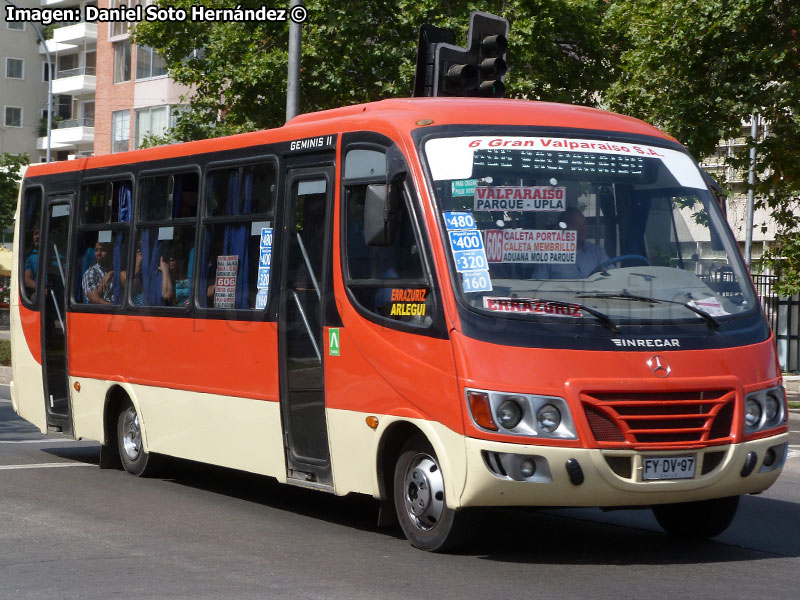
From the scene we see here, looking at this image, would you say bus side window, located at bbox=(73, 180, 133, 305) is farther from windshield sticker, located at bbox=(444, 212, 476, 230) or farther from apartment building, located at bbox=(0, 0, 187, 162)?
apartment building, located at bbox=(0, 0, 187, 162)

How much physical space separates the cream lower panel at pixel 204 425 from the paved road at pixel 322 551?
348 mm

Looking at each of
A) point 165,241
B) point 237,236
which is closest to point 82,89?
point 165,241

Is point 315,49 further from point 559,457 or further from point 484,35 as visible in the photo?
point 559,457

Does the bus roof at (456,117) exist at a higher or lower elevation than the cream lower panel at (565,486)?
higher

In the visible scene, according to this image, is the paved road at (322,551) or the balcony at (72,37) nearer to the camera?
the paved road at (322,551)

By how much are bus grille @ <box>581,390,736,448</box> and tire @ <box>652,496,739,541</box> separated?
0.90m

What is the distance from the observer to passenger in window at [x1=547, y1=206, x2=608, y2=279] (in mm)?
8414

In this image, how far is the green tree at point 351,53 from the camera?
97.0ft

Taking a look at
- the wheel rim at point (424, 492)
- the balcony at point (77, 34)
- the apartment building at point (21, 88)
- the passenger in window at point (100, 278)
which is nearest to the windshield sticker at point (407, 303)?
the wheel rim at point (424, 492)

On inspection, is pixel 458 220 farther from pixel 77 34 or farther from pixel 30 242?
pixel 77 34

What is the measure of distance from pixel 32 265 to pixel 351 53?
16618 mm

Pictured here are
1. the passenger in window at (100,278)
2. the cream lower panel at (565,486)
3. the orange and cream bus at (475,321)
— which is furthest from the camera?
the passenger in window at (100,278)

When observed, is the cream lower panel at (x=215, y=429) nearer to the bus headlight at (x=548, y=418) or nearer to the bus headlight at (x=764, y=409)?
the bus headlight at (x=548, y=418)

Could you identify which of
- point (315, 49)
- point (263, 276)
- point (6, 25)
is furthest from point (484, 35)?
point (6, 25)
